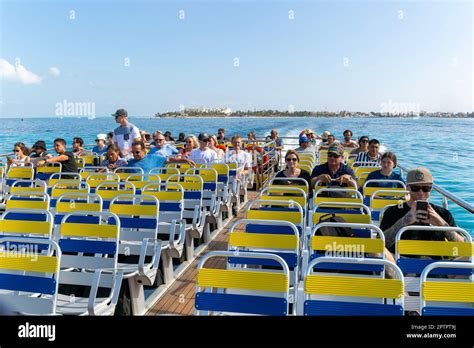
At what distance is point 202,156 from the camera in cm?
858

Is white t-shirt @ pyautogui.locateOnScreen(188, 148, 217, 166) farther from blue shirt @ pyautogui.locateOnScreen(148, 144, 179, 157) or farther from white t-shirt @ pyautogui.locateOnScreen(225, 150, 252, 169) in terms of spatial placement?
white t-shirt @ pyautogui.locateOnScreen(225, 150, 252, 169)

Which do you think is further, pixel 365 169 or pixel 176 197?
pixel 365 169

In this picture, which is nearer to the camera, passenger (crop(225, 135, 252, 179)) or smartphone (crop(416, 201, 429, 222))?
smartphone (crop(416, 201, 429, 222))

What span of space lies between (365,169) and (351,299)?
16.1 feet

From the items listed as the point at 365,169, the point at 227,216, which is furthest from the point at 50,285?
the point at 365,169

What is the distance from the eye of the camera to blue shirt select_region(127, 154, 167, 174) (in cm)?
738

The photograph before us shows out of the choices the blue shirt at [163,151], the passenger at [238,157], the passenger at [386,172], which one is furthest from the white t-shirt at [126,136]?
the passenger at [386,172]

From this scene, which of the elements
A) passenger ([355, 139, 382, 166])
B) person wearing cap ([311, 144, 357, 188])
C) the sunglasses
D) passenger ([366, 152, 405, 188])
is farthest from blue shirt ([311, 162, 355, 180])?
passenger ([355, 139, 382, 166])

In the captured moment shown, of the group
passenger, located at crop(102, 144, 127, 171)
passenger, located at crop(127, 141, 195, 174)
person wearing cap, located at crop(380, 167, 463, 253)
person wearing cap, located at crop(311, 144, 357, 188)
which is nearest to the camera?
person wearing cap, located at crop(380, 167, 463, 253)

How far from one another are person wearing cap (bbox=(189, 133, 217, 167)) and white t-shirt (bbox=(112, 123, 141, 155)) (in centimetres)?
124
